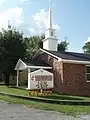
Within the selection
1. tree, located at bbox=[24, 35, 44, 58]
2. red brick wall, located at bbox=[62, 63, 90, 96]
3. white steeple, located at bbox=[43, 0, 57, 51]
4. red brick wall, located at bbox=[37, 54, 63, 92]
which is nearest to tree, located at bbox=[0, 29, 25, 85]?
white steeple, located at bbox=[43, 0, 57, 51]

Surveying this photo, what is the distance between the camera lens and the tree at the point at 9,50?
3012 cm

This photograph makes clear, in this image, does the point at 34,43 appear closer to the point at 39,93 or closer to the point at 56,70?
the point at 56,70

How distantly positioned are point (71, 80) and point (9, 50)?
40.8 ft

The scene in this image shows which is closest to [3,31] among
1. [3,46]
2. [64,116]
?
[3,46]

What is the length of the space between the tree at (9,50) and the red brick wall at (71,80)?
10.3 meters

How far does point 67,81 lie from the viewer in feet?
68.7

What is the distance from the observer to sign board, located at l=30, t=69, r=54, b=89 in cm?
1865

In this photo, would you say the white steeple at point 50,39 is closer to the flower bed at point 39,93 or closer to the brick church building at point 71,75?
the brick church building at point 71,75

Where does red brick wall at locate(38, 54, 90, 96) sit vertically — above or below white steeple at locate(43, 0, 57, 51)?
below

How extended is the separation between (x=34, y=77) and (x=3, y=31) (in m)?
15.2

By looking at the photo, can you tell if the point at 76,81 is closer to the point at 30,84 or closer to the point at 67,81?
the point at 67,81

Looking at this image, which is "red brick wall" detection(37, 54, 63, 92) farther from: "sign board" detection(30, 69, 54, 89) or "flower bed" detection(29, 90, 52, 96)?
"flower bed" detection(29, 90, 52, 96)

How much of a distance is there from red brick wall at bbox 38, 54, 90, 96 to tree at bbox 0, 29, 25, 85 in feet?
33.7

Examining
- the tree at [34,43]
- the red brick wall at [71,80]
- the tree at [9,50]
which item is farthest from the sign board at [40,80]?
the tree at [34,43]
